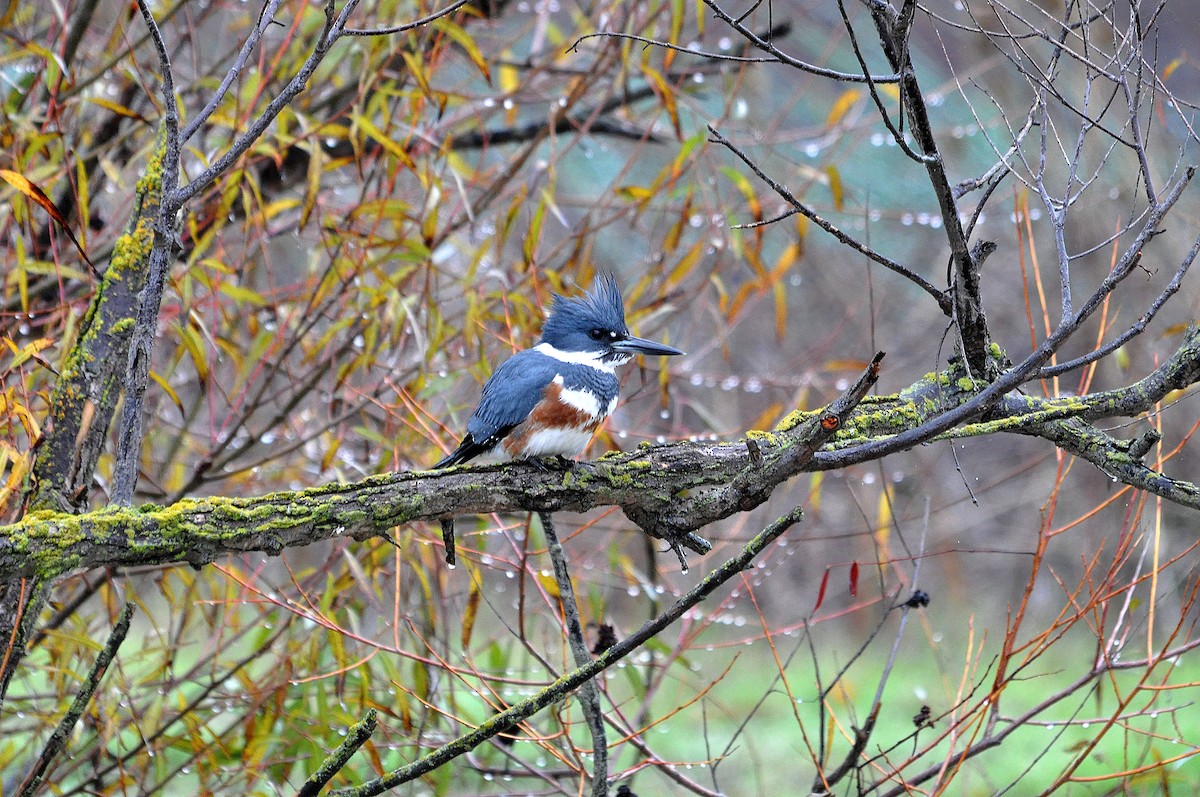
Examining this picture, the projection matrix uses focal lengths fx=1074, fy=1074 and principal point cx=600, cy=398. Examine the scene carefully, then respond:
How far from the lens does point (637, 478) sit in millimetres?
1671

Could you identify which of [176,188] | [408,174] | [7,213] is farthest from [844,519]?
[176,188]

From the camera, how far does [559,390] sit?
7.28ft

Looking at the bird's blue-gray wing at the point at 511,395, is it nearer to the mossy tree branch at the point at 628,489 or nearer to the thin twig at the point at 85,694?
the mossy tree branch at the point at 628,489

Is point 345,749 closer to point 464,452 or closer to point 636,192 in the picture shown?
point 464,452

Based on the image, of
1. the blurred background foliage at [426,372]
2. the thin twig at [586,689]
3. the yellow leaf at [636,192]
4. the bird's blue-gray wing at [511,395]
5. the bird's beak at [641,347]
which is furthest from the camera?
the yellow leaf at [636,192]

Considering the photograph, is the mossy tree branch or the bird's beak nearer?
the mossy tree branch

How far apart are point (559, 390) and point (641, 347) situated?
0.96 ft

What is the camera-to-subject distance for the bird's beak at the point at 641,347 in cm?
238

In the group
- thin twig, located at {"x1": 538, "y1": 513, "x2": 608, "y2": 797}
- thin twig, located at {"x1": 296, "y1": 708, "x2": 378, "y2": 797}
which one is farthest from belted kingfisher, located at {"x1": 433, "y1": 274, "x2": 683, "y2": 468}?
thin twig, located at {"x1": 296, "y1": 708, "x2": 378, "y2": 797}

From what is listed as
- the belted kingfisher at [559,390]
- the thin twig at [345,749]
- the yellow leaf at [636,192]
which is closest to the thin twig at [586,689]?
the belted kingfisher at [559,390]

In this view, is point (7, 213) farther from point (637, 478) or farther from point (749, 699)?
point (749, 699)

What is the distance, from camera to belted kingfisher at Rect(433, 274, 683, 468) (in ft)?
7.13

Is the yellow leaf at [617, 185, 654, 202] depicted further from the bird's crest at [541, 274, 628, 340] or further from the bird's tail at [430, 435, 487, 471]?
the bird's tail at [430, 435, 487, 471]

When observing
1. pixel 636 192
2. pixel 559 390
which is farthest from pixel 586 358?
pixel 636 192
